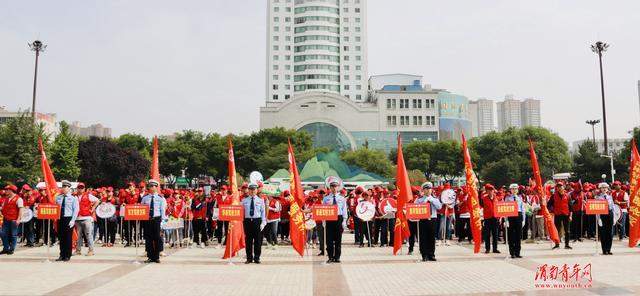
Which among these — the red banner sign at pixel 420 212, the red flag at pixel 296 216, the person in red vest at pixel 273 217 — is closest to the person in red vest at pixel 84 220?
the person in red vest at pixel 273 217

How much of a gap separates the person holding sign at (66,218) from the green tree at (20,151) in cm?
2409

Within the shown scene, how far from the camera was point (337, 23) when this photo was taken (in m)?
152

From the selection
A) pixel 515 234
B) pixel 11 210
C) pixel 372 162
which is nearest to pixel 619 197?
pixel 515 234

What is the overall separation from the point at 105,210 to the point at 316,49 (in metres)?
133

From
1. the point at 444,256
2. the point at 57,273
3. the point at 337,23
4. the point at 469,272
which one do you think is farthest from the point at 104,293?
the point at 337,23

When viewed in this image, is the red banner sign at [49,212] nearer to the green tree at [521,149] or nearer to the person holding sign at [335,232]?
the person holding sign at [335,232]

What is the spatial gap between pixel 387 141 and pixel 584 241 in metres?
106

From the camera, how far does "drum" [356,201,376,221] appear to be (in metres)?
16.9

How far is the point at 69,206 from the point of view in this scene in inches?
576

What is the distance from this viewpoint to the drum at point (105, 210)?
→ 1812 centimetres

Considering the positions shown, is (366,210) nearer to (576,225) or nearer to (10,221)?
(576,225)

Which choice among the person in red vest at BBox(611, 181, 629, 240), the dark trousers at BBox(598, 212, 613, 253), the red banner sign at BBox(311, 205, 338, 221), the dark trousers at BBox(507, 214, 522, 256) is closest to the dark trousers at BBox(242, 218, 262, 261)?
the red banner sign at BBox(311, 205, 338, 221)

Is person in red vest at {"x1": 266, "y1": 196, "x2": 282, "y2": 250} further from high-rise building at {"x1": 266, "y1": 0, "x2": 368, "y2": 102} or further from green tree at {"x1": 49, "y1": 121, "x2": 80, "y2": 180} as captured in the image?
high-rise building at {"x1": 266, "y1": 0, "x2": 368, "y2": 102}

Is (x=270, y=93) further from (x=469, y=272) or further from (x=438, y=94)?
(x=469, y=272)
